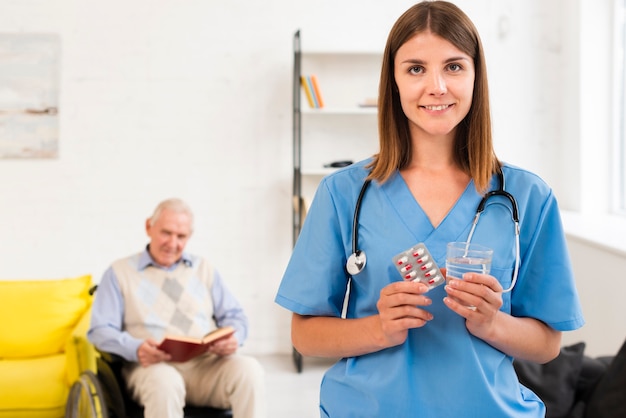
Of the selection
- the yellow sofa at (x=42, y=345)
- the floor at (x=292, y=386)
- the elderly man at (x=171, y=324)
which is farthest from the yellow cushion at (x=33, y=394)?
the floor at (x=292, y=386)

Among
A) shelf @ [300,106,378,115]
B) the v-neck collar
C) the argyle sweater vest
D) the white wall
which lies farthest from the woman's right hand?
the white wall

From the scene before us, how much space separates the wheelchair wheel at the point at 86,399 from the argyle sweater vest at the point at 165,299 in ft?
1.11

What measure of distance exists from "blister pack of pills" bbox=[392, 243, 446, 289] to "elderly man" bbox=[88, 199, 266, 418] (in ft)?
6.05

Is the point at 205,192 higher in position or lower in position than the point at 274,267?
higher

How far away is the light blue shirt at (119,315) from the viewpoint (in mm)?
2955

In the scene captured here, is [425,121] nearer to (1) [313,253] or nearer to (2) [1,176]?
(1) [313,253]

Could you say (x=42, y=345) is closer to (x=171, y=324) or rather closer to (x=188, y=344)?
(x=171, y=324)

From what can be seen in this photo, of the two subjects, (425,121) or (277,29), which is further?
(277,29)

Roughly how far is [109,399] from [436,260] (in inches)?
77.5

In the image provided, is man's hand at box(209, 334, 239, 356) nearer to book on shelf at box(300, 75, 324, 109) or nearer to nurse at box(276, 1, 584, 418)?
nurse at box(276, 1, 584, 418)

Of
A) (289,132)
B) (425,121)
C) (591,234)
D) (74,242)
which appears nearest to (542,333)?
(425,121)

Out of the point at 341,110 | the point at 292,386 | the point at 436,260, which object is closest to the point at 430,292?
the point at 436,260

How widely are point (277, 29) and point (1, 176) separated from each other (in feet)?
6.22

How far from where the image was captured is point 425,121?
1209 millimetres
